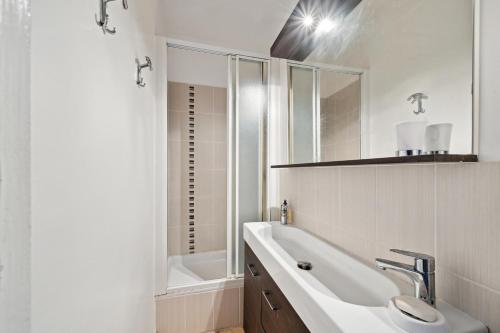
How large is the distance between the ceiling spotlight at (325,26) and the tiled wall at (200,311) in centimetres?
183

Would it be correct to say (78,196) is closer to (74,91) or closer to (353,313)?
(74,91)

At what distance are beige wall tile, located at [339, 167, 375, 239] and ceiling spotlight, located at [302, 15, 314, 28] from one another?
894mm

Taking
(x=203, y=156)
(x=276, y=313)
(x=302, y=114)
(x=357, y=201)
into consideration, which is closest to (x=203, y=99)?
(x=203, y=156)

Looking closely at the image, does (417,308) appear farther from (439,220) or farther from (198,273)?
(198,273)

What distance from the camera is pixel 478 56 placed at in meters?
0.54

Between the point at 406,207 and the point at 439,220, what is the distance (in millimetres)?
96

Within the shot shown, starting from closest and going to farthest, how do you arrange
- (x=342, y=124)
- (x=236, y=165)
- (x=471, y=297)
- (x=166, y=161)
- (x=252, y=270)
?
(x=471, y=297) < (x=342, y=124) < (x=252, y=270) < (x=166, y=161) < (x=236, y=165)

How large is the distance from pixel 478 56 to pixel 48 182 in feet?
3.20

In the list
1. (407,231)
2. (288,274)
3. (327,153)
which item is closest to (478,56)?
(407,231)

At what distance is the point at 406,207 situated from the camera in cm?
70

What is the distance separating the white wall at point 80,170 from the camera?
12.7 inches

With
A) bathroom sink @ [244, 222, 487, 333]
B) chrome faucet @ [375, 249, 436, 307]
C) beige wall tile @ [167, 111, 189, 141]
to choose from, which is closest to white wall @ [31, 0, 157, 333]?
bathroom sink @ [244, 222, 487, 333]

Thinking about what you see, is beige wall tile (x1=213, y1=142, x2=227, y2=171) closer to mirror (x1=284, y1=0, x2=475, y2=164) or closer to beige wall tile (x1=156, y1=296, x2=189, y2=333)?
mirror (x1=284, y1=0, x2=475, y2=164)

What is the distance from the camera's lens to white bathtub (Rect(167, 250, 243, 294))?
5.22 ft
